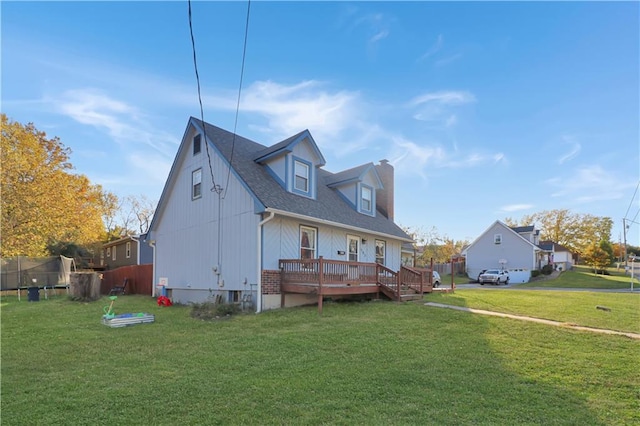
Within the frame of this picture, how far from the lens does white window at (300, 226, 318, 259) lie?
1333cm

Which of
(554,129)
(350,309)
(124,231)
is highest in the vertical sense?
(554,129)

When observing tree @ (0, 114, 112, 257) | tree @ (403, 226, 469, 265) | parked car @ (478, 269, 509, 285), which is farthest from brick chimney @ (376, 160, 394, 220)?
tree @ (403, 226, 469, 265)

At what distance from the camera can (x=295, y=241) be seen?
12945 mm

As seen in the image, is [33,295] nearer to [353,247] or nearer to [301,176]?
[301,176]

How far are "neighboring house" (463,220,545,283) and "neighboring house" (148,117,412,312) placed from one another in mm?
28584

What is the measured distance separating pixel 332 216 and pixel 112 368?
939 centimetres

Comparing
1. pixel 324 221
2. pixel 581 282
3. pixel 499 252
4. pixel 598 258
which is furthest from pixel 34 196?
pixel 598 258

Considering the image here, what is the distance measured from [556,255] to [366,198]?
45.4 meters

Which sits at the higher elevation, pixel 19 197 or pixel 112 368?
pixel 19 197

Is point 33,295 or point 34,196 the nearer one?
point 33,295

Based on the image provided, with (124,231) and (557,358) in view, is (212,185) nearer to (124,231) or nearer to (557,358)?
(557,358)

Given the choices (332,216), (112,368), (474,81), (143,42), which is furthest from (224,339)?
(474,81)

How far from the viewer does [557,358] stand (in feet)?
20.8

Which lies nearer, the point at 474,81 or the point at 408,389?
the point at 408,389
